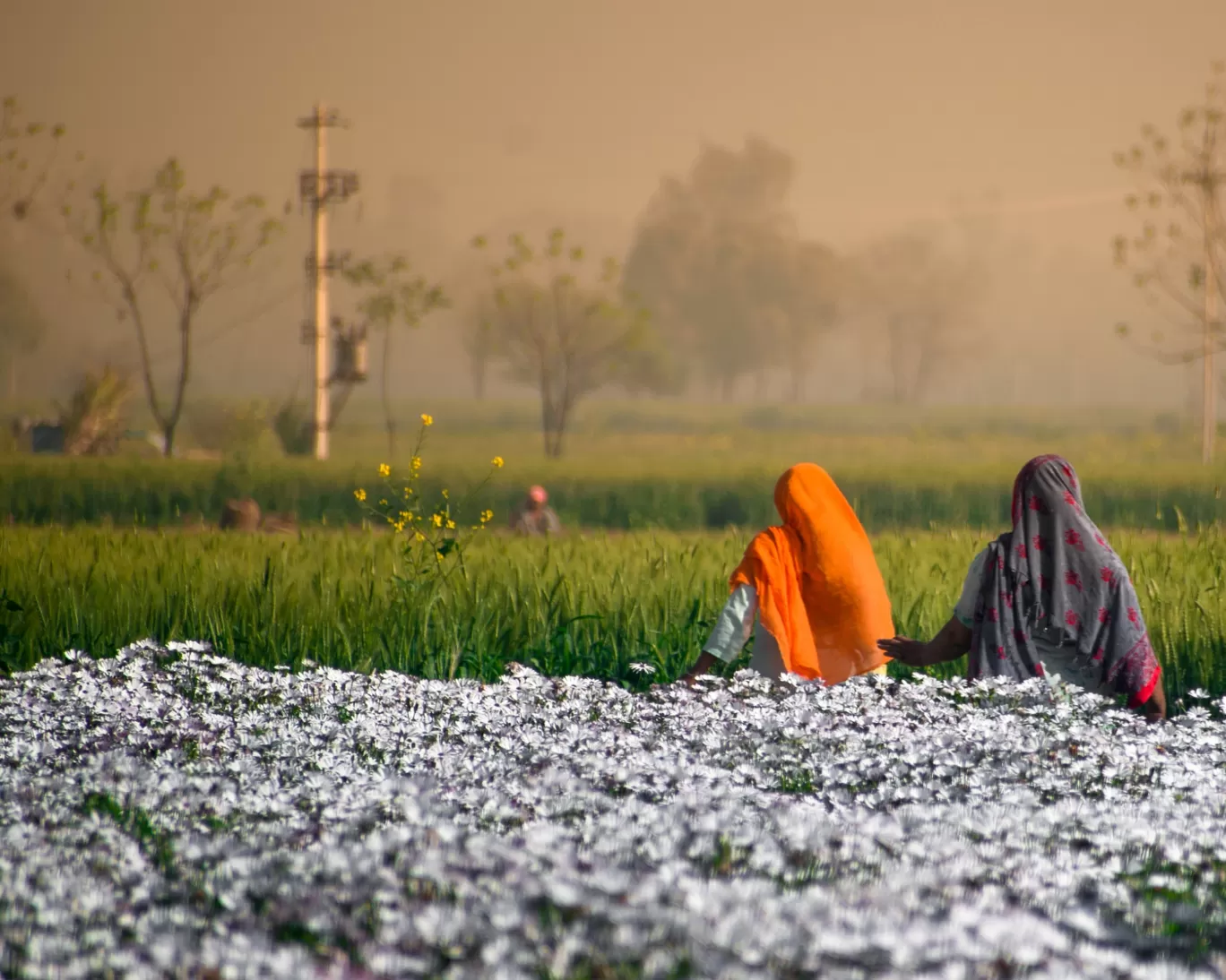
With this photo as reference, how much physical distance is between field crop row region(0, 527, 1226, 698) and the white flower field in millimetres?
787

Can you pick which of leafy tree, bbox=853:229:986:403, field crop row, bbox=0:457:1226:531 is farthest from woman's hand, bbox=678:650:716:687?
leafy tree, bbox=853:229:986:403

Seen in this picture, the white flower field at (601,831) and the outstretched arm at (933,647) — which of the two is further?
the outstretched arm at (933,647)

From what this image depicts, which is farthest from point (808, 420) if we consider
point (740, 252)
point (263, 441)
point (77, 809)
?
point (77, 809)

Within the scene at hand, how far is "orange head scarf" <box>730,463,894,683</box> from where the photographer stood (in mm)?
5371

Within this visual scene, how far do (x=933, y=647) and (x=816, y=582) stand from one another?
0.54m

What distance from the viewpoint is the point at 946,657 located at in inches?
208

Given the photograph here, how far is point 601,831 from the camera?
340cm

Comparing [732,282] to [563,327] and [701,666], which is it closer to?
[563,327]

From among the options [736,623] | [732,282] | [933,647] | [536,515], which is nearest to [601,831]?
[736,623]

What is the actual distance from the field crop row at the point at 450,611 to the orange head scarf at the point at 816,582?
1.05 meters

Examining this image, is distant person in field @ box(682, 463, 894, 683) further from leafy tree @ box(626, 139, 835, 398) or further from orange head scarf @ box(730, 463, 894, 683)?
leafy tree @ box(626, 139, 835, 398)

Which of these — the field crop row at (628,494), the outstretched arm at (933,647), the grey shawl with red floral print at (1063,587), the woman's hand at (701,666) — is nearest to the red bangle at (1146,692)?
the grey shawl with red floral print at (1063,587)

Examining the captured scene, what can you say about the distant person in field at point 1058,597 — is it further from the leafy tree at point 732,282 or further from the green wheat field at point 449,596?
the leafy tree at point 732,282

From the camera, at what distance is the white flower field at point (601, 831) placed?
2.57 m
